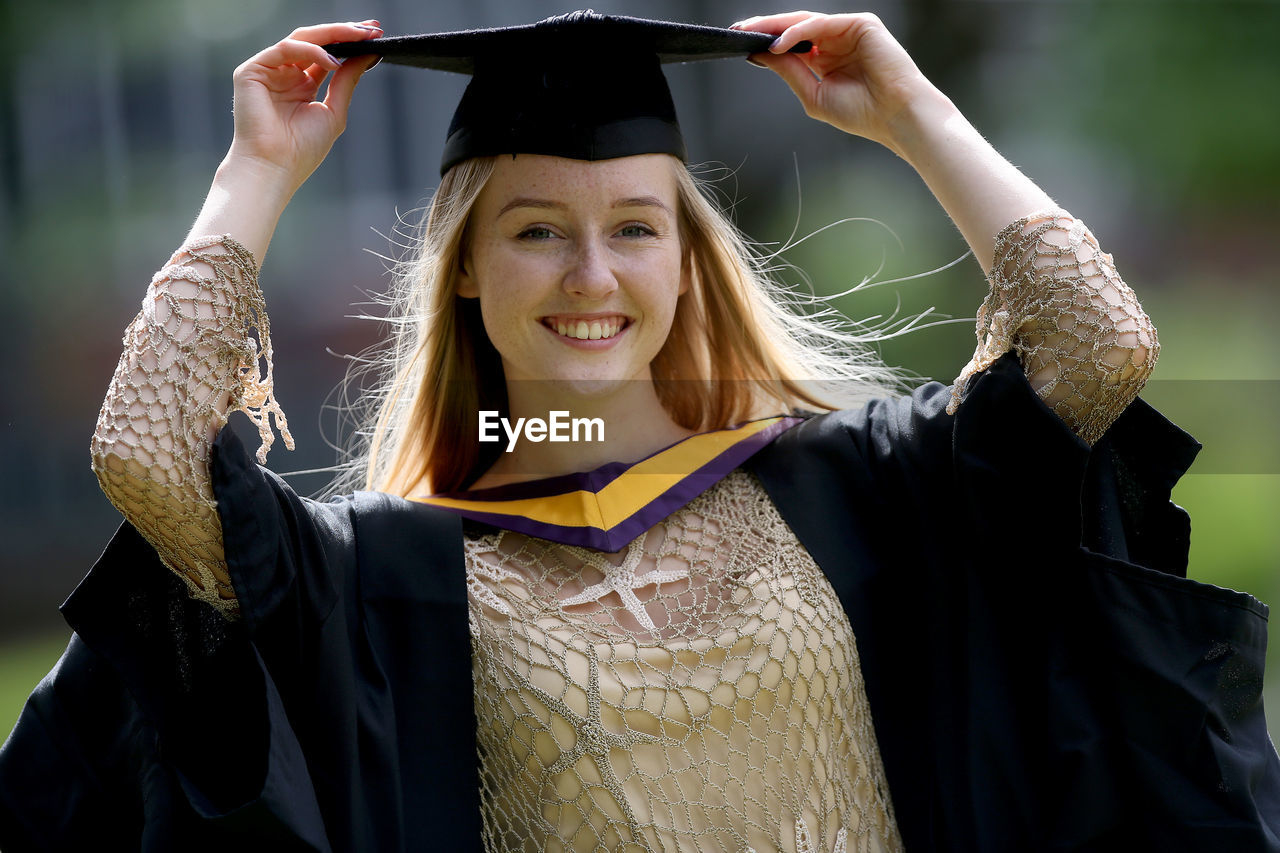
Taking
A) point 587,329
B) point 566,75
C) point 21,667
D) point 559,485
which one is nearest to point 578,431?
point 559,485

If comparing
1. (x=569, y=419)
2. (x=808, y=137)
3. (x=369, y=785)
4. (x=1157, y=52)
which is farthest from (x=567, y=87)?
(x=1157, y=52)

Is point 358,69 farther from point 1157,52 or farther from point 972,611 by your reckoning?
point 1157,52

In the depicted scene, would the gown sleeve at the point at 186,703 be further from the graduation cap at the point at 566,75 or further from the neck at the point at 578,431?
the graduation cap at the point at 566,75

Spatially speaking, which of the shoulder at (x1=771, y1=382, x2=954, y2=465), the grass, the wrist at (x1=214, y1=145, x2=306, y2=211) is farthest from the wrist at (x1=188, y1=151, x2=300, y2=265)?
the grass

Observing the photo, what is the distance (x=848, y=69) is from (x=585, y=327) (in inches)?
24.7

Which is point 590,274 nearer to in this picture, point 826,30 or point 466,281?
point 466,281

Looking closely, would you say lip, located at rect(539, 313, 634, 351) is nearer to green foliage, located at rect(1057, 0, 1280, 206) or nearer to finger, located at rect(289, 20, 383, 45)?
finger, located at rect(289, 20, 383, 45)

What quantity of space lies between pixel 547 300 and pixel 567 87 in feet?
1.14

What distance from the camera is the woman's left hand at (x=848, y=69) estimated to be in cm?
208

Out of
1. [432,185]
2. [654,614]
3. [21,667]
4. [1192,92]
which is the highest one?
[1192,92]

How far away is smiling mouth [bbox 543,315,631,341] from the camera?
82.0 inches

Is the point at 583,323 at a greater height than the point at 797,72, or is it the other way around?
the point at 797,72

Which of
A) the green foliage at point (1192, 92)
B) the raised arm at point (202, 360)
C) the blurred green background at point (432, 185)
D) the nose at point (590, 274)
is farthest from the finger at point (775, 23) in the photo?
the green foliage at point (1192, 92)

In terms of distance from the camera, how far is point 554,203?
2061 mm
